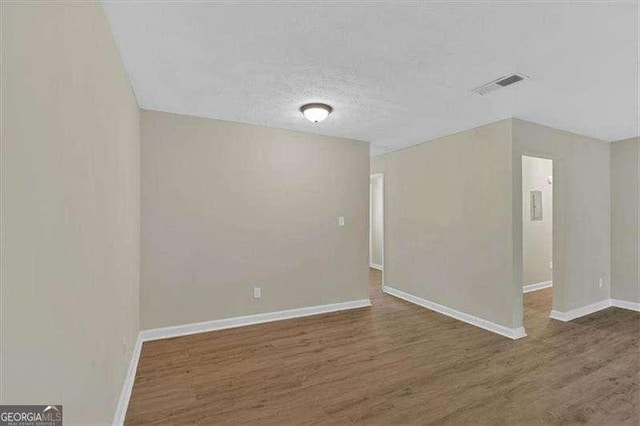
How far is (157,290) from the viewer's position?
323 centimetres

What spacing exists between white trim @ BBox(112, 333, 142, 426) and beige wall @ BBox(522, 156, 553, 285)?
224 inches

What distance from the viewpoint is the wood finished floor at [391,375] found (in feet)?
6.73

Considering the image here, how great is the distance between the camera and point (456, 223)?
4047 millimetres

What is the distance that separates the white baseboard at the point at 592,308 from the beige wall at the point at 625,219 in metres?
0.07

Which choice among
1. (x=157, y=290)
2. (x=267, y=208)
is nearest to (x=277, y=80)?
(x=267, y=208)

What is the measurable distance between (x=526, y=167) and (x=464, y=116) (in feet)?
8.98

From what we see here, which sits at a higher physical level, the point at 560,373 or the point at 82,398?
the point at 82,398

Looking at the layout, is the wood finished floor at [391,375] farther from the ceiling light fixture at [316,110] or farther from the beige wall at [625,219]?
the ceiling light fixture at [316,110]

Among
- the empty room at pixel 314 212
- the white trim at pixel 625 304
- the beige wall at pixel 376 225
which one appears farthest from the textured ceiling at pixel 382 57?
the beige wall at pixel 376 225

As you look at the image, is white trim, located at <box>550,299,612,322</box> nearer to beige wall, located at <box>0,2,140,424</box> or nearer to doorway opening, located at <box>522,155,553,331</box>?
doorway opening, located at <box>522,155,553,331</box>

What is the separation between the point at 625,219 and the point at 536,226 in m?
1.20

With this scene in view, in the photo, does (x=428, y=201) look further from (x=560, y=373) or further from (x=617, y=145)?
(x=617, y=145)

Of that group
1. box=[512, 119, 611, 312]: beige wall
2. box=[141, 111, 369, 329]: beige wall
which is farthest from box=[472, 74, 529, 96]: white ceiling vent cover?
box=[141, 111, 369, 329]: beige wall

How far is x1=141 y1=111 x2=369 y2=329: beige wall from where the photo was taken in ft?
10.7
